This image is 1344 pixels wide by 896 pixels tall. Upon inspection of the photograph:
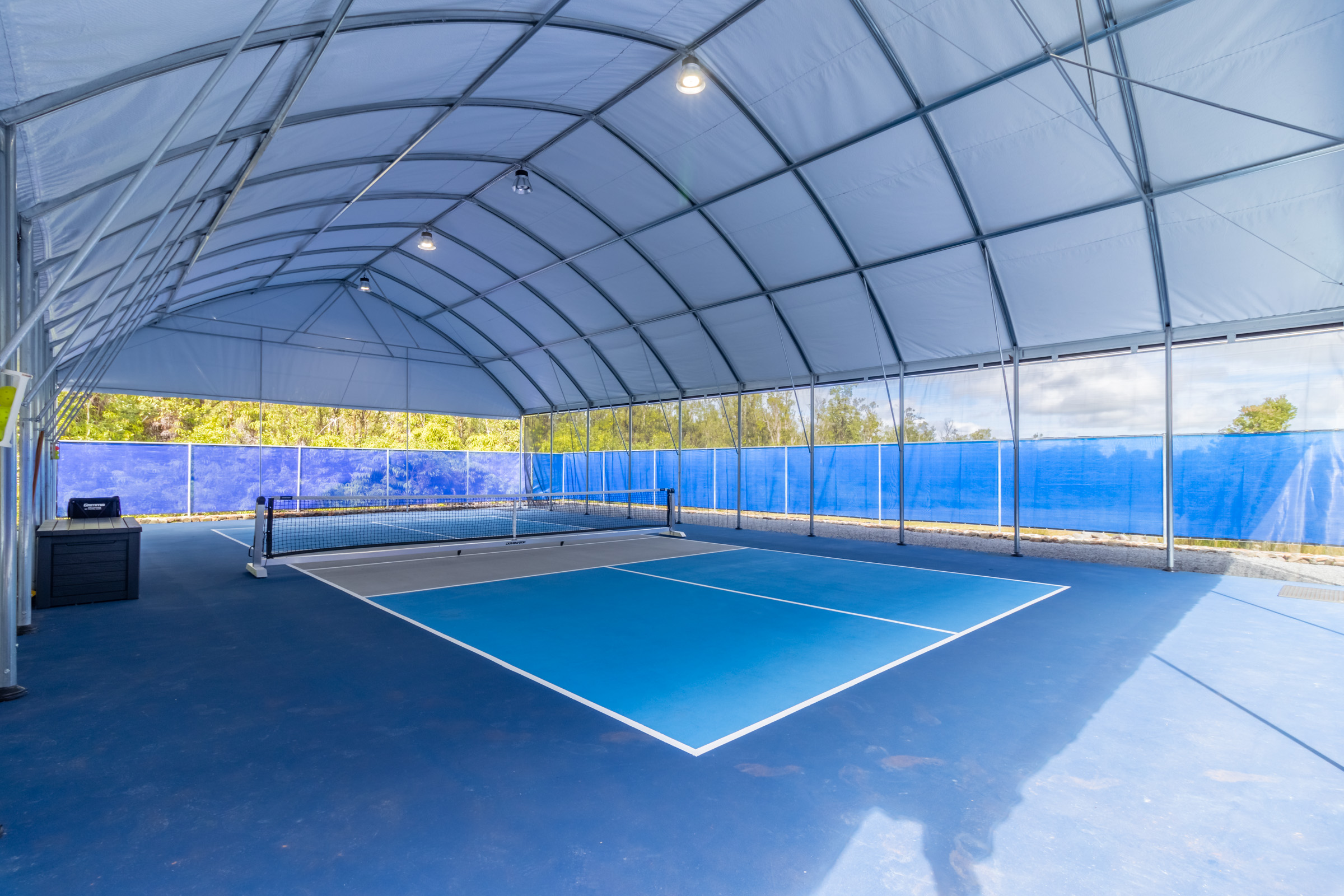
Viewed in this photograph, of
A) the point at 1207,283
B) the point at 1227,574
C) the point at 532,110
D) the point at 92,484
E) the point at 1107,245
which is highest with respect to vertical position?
the point at 532,110

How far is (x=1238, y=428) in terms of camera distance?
11.0m

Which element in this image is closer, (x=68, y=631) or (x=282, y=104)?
(x=68, y=631)

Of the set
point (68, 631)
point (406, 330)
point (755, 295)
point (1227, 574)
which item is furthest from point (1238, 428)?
point (406, 330)

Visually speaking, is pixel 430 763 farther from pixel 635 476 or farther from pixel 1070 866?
pixel 635 476

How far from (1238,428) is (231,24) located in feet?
47.3

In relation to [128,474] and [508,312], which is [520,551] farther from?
[128,474]

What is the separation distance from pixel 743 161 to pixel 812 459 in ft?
25.2

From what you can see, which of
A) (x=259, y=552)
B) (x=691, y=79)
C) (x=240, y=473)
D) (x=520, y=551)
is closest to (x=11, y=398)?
(x=259, y=552)

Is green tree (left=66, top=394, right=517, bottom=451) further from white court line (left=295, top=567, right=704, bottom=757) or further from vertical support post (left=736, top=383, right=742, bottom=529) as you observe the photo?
white court line (left=295, top=567, right=704, bottom=757)

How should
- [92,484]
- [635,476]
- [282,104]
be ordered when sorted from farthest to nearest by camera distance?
[635,476] < [92,484] < [282,104]

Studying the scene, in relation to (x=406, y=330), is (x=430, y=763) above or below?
below

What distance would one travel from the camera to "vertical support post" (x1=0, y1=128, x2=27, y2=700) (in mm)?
4316

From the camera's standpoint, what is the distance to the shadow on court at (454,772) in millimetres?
2756

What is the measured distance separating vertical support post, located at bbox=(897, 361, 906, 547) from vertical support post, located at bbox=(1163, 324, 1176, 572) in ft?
15.8
